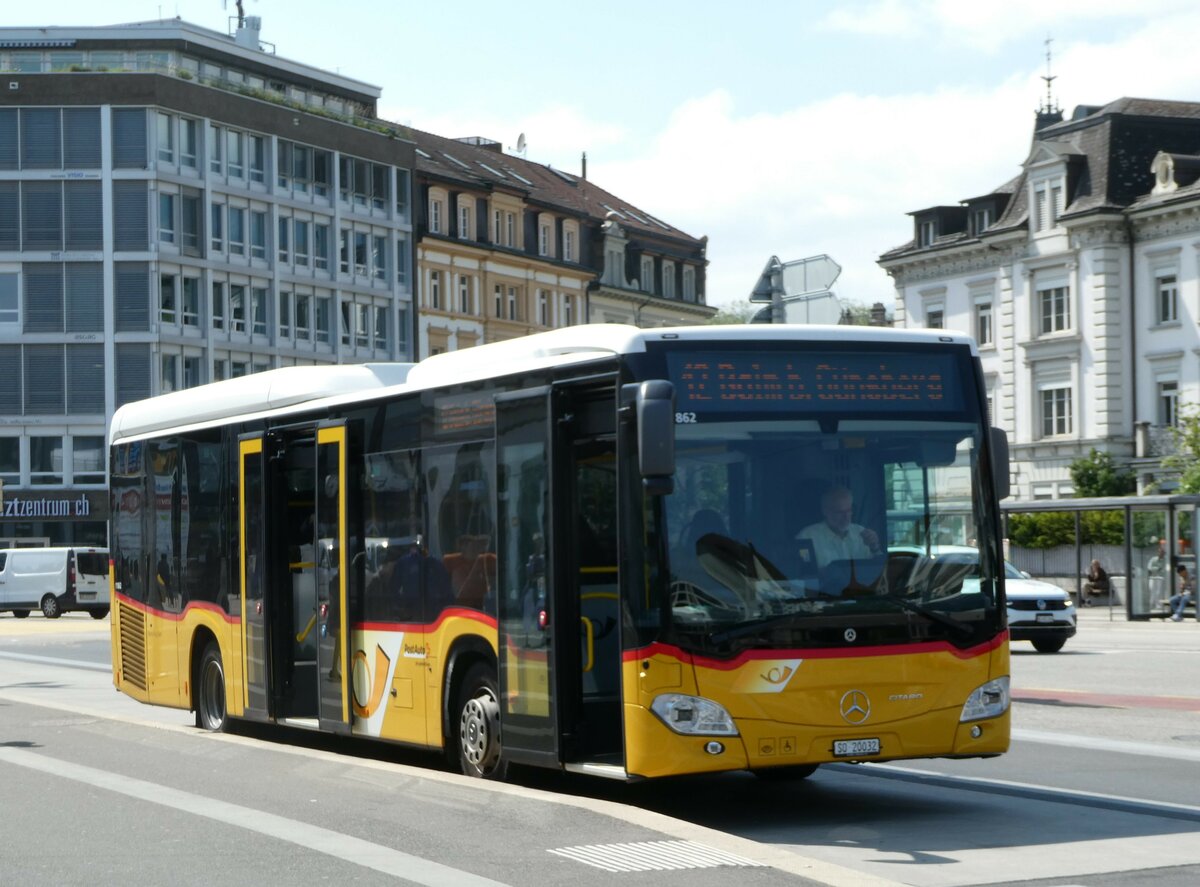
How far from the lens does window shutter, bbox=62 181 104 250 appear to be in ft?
235

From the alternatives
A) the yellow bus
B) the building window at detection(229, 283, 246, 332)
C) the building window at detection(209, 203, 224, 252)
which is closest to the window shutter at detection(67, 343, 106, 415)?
the building window at detection(229, 283, 246, 332)

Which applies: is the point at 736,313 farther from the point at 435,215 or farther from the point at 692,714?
the point at 692,714

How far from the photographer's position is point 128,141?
7194cm

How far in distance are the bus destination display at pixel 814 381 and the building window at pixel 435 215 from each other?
241ft

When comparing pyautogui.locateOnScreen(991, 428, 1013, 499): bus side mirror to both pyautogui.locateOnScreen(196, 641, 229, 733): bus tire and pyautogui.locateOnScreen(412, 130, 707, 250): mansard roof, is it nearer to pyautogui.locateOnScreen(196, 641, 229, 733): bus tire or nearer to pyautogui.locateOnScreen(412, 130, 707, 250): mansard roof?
pyautogui.locateOnScreen(196, 641, 229, 733): bus tire

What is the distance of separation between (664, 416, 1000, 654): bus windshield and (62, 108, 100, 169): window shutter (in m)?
64.2

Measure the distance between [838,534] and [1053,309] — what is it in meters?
58.7

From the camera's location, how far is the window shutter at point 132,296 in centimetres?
7181

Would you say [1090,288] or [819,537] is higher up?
[1090,288]

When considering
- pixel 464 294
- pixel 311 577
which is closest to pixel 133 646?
pixel 311 577

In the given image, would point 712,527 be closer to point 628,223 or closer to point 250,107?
point 250,107

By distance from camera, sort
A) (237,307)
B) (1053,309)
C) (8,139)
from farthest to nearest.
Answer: (237,307) < (8,139) < (1053,309)

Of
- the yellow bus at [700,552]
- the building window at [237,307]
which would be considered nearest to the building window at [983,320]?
the building window at [237,307]

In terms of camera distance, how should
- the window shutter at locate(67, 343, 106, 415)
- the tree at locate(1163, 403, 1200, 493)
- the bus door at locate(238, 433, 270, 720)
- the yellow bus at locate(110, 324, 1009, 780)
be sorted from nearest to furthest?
the yellow bus at locate(110, 324, 1009, 780) < the bus door at locate(238, 433, 270, 720) < the tree at locate(1163, 403, 1200, 493) < the window shutter at locate(67, 343, 106, 415)
